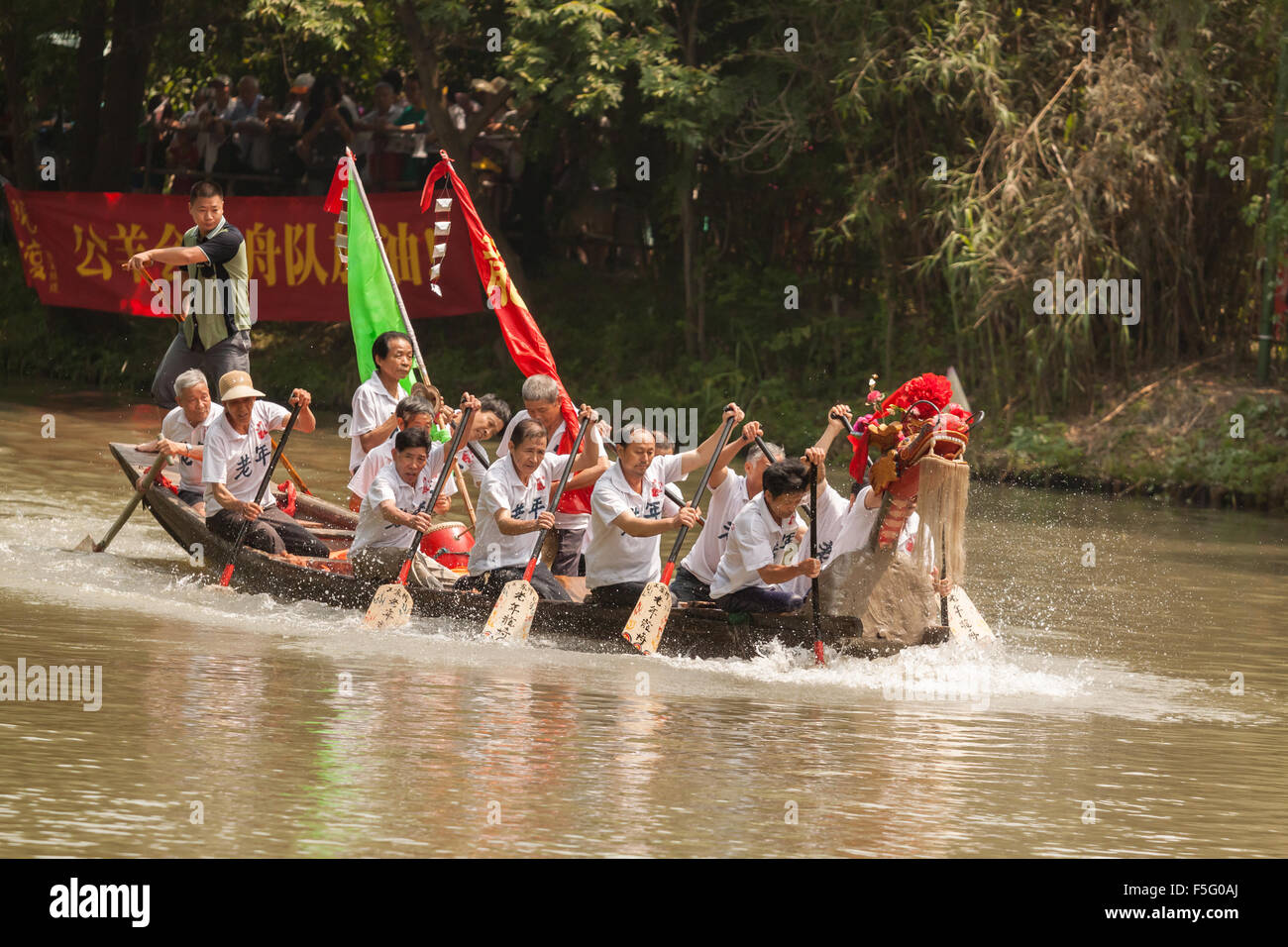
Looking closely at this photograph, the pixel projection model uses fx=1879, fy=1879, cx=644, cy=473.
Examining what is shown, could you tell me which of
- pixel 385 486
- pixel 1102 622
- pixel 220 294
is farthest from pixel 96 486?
pixel 1102 622

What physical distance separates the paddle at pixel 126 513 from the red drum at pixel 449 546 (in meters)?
1.83

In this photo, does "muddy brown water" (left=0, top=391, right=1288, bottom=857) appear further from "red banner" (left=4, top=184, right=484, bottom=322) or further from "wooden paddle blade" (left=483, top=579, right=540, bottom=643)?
"red banner" (left=4, top=184, right=484, bottom=322)

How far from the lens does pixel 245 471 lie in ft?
36.8

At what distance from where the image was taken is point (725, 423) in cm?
964

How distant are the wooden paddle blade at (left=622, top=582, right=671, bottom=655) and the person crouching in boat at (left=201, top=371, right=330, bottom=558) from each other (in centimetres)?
265

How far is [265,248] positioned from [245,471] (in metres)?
9.63

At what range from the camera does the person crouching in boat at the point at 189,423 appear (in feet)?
37.4

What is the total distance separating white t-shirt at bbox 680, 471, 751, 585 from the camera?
9.93 m

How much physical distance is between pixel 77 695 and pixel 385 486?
2548mm

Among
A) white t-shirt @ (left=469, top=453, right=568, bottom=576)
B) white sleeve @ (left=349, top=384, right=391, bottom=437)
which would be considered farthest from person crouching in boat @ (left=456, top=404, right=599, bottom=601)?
white sleeve @ (left=349, top=384, right=391, bottom=437)

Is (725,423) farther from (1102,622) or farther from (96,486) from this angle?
(96,486)

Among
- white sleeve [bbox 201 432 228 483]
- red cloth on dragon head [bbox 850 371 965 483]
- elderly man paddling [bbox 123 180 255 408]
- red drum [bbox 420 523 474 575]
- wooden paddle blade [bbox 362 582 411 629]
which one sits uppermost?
elderly man paddling [bbox 123 180 255 408]

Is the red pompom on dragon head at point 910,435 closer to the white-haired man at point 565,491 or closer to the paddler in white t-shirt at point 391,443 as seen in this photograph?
the white-haired man at point 565,491

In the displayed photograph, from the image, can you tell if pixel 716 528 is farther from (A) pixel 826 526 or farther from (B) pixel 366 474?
(B) pixel 366 474
